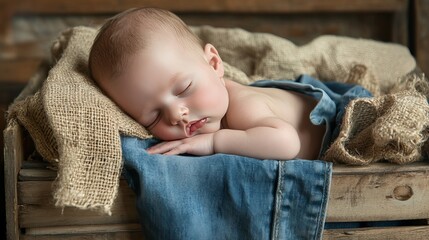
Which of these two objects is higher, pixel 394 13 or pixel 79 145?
pixel 79 145

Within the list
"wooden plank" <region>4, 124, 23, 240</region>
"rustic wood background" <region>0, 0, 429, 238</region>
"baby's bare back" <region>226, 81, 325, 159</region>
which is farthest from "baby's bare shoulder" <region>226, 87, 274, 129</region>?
"rustic wood background" <region>0, 0, 429, 238</region>

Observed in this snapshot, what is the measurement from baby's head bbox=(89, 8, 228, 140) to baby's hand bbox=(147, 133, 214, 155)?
20 millimetres

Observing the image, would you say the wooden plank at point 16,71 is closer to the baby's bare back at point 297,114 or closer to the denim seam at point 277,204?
the baby's bare back at point 297,114

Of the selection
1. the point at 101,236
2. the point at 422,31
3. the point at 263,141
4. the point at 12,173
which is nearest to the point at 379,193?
the point at 263,141

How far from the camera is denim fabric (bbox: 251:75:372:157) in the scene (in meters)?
1.25

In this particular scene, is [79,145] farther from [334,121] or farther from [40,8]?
[40,8]

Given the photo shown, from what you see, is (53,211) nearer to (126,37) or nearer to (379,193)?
→ (126,37)

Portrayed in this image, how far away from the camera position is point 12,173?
41.7 inches

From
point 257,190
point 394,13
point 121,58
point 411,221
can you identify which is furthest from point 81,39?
point 394,13

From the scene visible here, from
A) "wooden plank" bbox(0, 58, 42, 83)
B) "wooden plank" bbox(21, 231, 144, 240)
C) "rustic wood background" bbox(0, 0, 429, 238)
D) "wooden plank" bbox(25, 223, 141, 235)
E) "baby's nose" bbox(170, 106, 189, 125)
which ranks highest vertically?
"baby's nose" bbox(170, 106, 189, 125)

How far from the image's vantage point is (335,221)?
1.12 m

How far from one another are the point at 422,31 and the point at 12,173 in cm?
137

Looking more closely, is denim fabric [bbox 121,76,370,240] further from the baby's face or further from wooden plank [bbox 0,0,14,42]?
wooden plank [bbox 0,0,14,42]

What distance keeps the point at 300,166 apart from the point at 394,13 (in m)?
1.14
